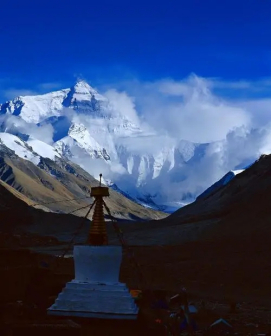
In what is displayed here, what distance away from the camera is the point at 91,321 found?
12.9 meters

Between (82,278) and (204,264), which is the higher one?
(204,264)

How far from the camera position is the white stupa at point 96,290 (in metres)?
12.8

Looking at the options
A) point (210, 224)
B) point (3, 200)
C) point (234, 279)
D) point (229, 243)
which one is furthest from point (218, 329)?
point (3, 200)

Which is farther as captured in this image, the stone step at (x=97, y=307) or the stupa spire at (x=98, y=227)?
the stupa spire at (x=98, y=227)

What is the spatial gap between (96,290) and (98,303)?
0.82 feet

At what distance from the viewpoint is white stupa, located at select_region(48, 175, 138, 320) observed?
12.8m

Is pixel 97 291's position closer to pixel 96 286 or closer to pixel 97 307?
pixel 96 286

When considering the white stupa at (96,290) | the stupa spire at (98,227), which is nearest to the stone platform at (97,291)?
the white stupa at (96,290)

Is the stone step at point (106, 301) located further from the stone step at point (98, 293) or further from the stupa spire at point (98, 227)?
the stupa spire at point (98, 227)

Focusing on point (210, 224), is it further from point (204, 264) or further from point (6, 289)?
point (6, 289)

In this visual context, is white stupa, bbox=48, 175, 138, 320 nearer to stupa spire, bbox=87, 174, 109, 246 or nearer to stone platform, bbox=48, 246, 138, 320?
stone platform, bbox=48, 246, 138, 320

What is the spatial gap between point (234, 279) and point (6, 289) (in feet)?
65.0

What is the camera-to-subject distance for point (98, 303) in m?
12.8

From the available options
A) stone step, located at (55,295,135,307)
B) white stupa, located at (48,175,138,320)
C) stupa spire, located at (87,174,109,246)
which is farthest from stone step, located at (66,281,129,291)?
stupa spire, located at (87,174,109,246)
